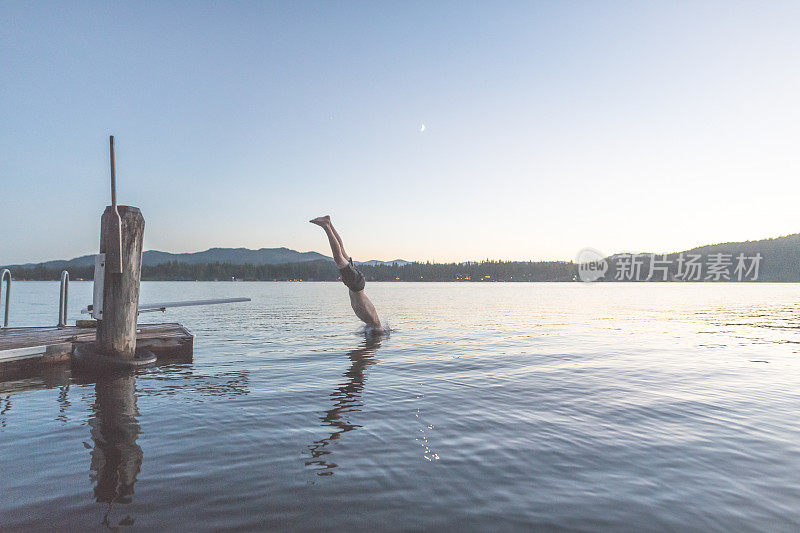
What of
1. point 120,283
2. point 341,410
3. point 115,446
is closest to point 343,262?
point 120,283

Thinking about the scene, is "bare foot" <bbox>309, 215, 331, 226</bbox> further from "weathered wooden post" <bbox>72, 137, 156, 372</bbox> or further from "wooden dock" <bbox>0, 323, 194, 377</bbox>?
"weathered wooden post" <bbox>72, 137, 156, 372</bbox>

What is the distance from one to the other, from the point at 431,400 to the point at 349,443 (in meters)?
3.49

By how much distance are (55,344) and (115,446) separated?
8045 millimetres

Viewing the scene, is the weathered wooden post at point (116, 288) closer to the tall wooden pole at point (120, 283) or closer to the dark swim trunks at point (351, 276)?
the tall wooden pole at point (120, 283)

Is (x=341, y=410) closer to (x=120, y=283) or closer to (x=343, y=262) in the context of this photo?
(x=120, y=283)

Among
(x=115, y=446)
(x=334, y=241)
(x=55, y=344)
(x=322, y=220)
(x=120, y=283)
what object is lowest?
(x=115, y=446)

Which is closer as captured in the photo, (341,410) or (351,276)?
(341,410)

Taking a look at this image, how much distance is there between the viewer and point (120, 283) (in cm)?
1055

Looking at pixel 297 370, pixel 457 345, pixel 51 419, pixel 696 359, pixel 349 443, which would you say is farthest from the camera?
pixel 457 345

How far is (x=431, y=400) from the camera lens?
34.2ft

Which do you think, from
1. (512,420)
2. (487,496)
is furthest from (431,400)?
(487,496)

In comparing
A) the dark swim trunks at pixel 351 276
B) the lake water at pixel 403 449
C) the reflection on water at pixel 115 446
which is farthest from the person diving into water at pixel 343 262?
the reflection on water at pixel 115 446

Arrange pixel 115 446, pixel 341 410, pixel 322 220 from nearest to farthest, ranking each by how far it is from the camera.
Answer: pixel 115 446 < pixel 341 410 < pixel 322 220

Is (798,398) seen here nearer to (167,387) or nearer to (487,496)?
(487,496)
